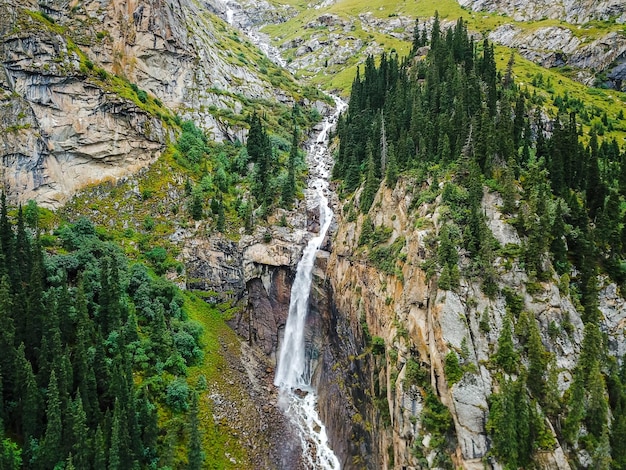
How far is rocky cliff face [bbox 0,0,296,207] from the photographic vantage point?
74.5 metres

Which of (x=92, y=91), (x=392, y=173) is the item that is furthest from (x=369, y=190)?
(x=92, y=91)

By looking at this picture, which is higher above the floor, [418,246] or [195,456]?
[418,246]

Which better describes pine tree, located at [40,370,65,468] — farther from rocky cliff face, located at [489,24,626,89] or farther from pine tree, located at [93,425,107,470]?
rocky cliff face, located at [489,24,626,89]

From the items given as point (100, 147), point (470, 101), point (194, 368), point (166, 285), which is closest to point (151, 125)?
point (100, 147)

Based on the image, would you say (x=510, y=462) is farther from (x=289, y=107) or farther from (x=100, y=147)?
(x=289, y=107)

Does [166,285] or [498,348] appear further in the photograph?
[166,285]

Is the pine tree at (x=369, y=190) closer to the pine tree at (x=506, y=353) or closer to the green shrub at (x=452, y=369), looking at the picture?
the pine tree at (x=506, y=353)

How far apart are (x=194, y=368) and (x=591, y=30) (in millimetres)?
168420

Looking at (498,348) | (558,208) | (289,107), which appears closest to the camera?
(498,348)

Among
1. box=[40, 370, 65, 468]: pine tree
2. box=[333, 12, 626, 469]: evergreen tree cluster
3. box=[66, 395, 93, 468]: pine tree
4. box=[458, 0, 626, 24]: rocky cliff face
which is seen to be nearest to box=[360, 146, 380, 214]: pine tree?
box=[333, 12, 626, 469]: evergreen tree cluster

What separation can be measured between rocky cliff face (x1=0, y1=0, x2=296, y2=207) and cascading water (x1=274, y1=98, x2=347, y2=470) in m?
34.2

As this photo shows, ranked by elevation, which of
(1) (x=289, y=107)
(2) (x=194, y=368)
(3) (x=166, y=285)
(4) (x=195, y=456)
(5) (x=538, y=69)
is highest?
(5) (x=538, y=69)

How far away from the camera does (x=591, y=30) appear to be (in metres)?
155

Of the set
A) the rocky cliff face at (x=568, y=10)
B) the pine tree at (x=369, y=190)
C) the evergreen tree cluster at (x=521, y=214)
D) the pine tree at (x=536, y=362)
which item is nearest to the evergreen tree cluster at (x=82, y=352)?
the pine tree at (x=369, y=190)
